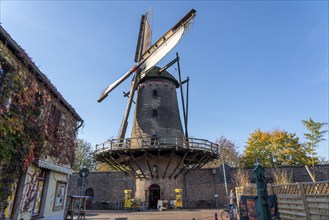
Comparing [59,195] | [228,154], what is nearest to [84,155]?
[228,154]

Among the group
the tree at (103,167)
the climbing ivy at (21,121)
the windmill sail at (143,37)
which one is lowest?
the climbing ivy at (21,121)

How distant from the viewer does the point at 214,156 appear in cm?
1648

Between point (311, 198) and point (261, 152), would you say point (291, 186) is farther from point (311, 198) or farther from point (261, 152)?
point (261, 152)

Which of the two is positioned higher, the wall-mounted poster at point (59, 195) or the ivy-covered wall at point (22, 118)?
the ivy-covered wall at point (22, 118)

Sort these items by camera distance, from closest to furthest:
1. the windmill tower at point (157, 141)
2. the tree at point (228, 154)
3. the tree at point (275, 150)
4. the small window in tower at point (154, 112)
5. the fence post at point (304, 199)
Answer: the fence post at point (304, 199), the windmill tower at point (157, 141), the small window in tower at point (154, 112), the tree at point (275, 150), the tree at point (228, 154)

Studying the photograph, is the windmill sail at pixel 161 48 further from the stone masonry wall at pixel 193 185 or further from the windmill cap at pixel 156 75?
the stone masonry wall at pixel 193 185

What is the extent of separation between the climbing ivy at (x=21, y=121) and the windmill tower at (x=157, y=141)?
6.99 metres

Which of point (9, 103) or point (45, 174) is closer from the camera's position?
point (9, 103)

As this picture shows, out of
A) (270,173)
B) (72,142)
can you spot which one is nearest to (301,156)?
(270,173)

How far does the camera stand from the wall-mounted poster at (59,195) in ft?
30.3

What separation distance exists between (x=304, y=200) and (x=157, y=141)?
938 cm

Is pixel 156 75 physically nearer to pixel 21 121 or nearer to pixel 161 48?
pixel 161 48

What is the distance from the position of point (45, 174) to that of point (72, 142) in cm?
227

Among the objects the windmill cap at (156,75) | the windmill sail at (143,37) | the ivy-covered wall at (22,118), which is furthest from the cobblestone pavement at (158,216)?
the windmill sail at (143,37)
